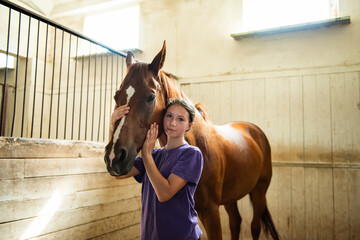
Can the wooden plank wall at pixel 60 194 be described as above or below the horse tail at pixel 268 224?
above

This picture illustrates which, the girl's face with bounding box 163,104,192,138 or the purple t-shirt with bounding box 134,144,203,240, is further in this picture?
the girl's face with bounding box 163,104,192,138

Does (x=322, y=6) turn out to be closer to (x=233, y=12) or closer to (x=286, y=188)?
(x=233, y=12)

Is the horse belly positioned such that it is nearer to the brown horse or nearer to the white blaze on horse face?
the brown horse

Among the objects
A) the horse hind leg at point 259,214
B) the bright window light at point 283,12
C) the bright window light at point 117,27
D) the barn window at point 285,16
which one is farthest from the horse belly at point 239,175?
the bright window light at point 117,27

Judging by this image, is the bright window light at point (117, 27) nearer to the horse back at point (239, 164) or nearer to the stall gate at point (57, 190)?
the stall gate at point (57, 190)

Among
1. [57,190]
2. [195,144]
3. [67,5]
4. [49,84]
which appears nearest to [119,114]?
[195,144]

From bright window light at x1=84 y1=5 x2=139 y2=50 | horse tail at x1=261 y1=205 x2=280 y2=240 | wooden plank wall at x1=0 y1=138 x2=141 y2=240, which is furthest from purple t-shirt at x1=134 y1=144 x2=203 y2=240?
bright window light at x1=84 y1=5 x2=139 y2=50

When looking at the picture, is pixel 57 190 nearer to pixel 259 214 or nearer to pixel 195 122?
pixel 195 122

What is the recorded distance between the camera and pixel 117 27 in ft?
16.2

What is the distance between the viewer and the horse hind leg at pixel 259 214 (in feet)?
8.61

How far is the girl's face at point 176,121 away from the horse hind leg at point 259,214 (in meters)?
1.84

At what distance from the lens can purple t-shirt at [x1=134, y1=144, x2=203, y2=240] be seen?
0.99 meters

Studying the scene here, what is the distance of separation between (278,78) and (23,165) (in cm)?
304

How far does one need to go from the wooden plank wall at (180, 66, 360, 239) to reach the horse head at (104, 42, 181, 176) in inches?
96.1
